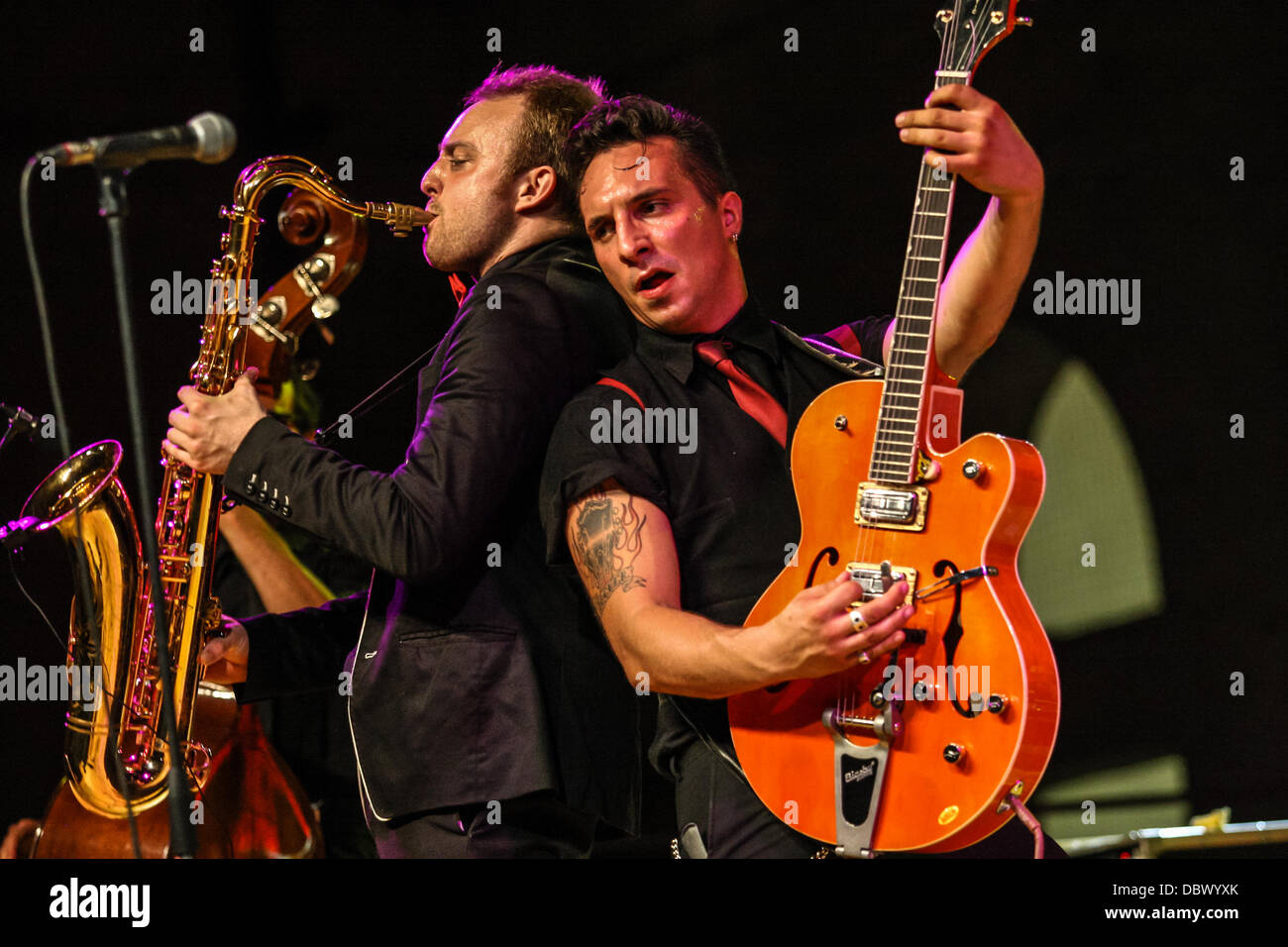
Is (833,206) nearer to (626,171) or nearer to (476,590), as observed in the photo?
(626,171)

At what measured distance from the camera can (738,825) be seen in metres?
2.23

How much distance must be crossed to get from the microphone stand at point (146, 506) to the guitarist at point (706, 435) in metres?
0.72

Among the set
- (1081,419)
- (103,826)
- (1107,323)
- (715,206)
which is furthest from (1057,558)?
(103,826)

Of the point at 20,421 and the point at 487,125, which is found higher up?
the point at 487,125

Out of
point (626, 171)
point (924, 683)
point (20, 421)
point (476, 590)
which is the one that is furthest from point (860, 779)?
point (20, 421)

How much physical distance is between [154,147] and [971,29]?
139cm

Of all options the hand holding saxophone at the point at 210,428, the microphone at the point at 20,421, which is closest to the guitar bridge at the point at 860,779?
the hand holding saxophone at the point at 210,428

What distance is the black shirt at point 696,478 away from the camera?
2.29 metres

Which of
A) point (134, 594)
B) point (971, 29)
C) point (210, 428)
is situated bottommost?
point (134, 594)

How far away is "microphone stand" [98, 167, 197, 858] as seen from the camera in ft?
5.89

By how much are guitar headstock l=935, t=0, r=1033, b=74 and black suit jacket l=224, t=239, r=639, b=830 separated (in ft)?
2.99

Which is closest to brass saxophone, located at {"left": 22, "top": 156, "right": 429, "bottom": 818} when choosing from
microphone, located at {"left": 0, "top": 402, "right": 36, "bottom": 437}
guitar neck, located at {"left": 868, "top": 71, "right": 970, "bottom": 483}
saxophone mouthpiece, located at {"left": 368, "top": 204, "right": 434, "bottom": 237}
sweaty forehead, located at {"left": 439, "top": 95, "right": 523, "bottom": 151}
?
saxophone mouthpiece, located at {"left": 368, "top": 204, "right": 434, "bottom": 237}
